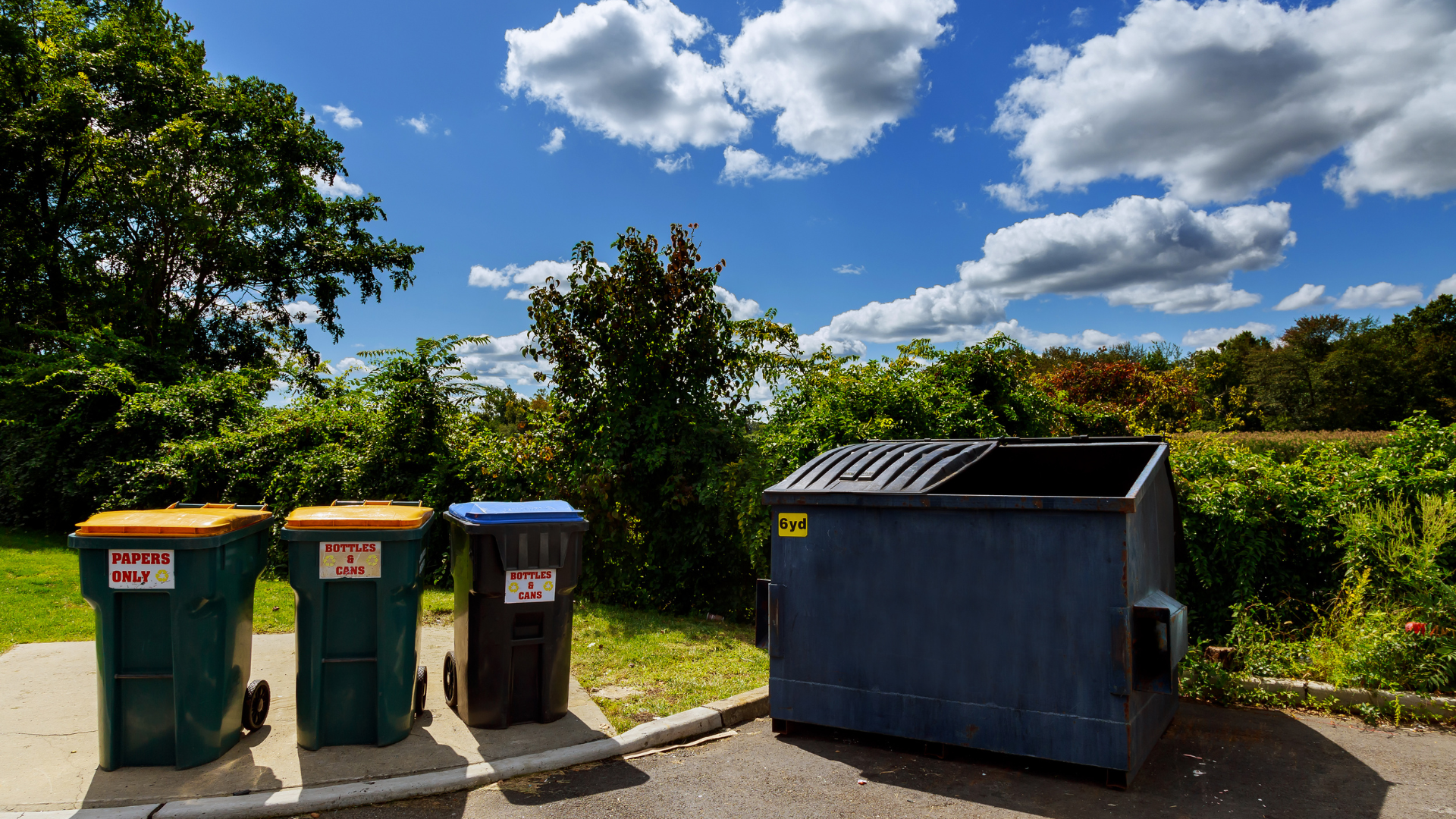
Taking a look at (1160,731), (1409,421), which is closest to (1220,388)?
(1409,421)

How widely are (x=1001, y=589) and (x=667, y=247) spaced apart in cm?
621

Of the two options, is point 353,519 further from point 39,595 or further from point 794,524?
point 39,595

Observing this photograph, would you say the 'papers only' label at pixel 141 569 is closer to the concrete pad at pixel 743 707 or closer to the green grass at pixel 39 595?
the green grass at pixel 39 595

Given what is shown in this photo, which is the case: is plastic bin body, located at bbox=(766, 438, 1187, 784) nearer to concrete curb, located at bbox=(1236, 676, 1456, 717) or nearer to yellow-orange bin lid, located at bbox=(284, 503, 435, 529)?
concrete curb, located at bbox=(1236, 676, 1456, 717)

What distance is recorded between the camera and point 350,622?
409 centimetres

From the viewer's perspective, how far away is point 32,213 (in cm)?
1770

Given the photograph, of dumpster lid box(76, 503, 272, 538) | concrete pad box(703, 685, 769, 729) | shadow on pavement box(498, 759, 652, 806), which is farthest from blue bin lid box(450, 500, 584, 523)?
concrete pad box(703, 685, 769, 729)

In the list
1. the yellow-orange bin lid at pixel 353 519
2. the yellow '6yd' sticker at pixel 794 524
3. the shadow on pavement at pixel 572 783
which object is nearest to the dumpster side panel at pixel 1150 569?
the yellow '6yd' sticker at pixel 794 524

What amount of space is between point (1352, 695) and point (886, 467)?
341 cm

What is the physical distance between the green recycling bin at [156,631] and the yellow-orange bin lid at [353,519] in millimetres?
345

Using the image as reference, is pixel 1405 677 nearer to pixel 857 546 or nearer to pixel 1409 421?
pixel 1409 421

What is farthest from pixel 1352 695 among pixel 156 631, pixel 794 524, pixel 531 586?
pixel 156 631

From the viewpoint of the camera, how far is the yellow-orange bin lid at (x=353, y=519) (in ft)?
13.3

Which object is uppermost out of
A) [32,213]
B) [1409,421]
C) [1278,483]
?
[32,213]
